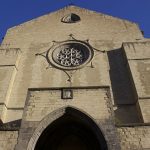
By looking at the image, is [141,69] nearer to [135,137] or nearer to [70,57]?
[70,57]

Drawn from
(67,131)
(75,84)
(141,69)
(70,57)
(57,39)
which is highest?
(57,39)

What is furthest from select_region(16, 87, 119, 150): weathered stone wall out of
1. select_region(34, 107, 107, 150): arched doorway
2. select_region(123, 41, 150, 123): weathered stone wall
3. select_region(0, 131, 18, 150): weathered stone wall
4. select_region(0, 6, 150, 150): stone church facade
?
select_region(123, 41, 150, 123): weathered stone wall

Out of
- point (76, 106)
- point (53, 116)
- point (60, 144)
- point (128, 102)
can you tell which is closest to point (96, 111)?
point (76, 106)

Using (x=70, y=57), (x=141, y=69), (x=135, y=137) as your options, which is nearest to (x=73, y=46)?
(x=70, y=57)

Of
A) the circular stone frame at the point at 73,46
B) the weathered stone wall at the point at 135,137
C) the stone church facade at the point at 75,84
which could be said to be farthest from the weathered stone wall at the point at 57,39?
the weathered stone wall at the point at 135,137

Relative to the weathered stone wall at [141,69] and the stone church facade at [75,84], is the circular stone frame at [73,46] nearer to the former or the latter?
the stone church facade at [75,84]

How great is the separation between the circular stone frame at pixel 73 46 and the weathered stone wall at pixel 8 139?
482cm

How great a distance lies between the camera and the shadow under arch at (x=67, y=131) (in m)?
7.17

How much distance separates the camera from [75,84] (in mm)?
10469

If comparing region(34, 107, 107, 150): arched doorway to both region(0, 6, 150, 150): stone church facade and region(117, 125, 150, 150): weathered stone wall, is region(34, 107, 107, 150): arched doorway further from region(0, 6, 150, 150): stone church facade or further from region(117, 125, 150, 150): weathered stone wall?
region(117, 125, 150, 150): weathered stone wall

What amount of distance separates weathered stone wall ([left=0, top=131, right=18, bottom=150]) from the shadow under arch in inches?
21.9

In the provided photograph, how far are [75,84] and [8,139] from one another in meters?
4.31

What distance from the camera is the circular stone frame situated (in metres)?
11.3

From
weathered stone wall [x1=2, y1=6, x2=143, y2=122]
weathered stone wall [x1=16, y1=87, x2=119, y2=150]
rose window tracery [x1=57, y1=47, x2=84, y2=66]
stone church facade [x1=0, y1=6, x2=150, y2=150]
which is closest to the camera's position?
weathered stone wall [x1=16, y1=87, x2=119, y2=150]
